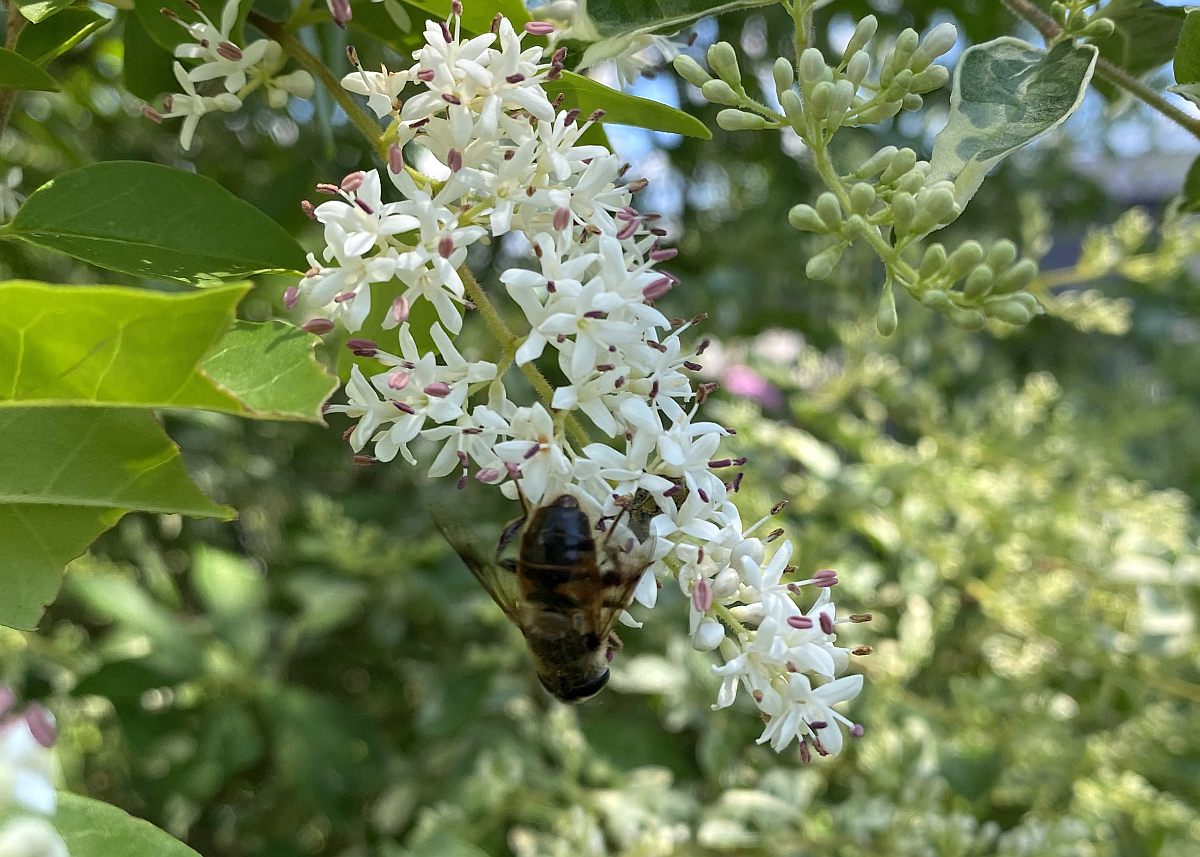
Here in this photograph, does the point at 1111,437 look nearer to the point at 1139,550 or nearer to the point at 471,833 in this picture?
the point at 1139,550

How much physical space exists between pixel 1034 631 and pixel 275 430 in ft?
5.26

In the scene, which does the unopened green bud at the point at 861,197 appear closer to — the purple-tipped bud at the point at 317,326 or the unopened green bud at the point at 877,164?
the unopened green bud at the point at 877,164

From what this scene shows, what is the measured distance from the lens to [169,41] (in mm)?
914

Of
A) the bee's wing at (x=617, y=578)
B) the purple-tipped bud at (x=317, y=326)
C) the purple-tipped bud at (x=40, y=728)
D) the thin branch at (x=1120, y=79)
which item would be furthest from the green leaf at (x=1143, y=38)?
the purple-tipped bud at (x=40, y=728)

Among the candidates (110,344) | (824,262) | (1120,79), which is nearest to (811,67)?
(824,262)

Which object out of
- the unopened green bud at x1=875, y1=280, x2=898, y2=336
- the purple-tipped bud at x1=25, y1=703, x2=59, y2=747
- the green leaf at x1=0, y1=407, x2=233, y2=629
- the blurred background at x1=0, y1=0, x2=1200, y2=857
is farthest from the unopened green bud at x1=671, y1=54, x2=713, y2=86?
the blurred background at x1=0, y1=0, x2=1200, y2=857

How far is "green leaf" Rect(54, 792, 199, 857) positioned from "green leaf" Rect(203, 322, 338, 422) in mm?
274

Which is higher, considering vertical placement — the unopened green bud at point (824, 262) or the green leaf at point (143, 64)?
the green leaf at point (143, 64)

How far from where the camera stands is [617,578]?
2.63ft

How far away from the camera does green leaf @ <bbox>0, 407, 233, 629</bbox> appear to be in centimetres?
70

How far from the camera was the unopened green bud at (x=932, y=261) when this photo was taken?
77cm

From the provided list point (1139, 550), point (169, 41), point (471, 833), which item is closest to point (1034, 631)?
point (1139, 550)

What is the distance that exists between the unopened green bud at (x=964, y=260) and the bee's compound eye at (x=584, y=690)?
43cm

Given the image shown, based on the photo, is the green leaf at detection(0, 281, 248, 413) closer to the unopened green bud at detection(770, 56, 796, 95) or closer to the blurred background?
the unopened green bud at detection(770, 56, 796, 95)
